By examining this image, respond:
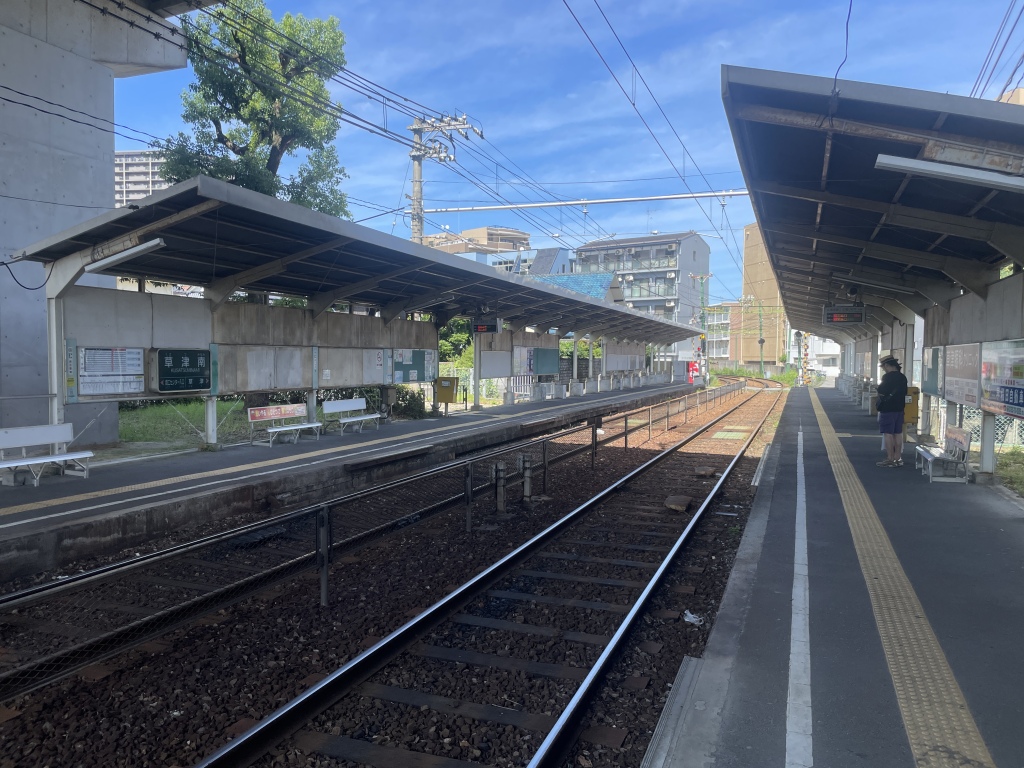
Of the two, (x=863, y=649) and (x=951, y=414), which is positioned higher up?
(x=951, y=414)

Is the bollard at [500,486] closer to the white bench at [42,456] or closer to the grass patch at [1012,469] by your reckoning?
the white bench at [42,456]

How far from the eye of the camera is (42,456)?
30.3ft

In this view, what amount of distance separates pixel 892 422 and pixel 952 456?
52.9 inches

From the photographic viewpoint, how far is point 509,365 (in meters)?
24.5

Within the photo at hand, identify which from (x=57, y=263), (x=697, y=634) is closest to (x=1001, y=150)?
(x=697, y=634)

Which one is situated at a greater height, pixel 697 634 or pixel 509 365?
pixel 509 365

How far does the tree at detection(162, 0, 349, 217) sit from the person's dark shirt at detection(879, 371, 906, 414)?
14.7 m

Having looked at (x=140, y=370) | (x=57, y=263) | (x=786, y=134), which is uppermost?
(x=786, y=134)

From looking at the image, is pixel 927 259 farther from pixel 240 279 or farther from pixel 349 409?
pixel 349 409

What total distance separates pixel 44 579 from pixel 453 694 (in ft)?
15.3

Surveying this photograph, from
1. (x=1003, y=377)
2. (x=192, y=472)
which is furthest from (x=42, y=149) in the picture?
(x=1003, y=377)

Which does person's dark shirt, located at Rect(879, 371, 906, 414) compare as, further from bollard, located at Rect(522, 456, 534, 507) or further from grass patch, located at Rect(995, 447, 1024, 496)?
bollard, located at Rect(522, 456, 534, 507)

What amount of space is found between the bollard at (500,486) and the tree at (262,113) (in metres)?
13.0

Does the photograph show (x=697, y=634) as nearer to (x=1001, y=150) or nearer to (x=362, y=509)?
(x=362, y=509)
